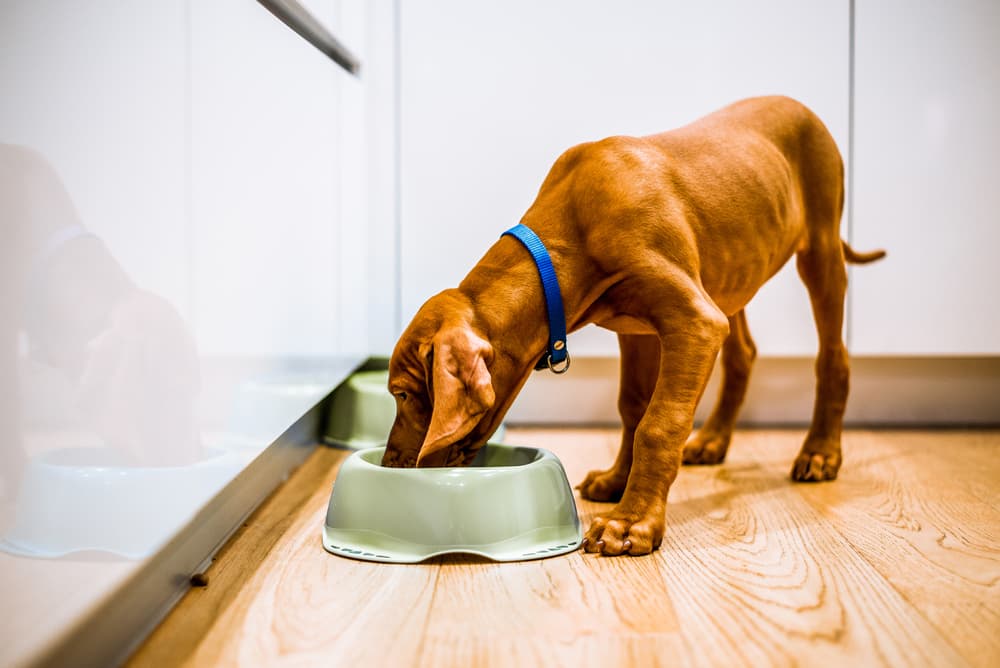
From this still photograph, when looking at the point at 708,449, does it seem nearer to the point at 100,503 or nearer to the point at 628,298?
the point at 628,298

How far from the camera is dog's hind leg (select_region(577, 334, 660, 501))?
205cm

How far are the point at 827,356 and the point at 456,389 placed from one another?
1219 millimetres

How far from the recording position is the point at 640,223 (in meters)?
1.74

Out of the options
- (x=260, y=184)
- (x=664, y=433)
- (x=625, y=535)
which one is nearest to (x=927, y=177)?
(x=664, y=433)

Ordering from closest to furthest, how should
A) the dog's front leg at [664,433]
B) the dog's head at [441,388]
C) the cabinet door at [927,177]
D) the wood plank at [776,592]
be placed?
the wood plank at [776,592] < the dog's head at [441,388] < the dog's front leg at [664,433] < the cabinet door at [927,177]

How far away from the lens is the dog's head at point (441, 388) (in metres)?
1.52

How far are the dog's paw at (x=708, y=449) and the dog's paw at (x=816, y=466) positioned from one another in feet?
0.78

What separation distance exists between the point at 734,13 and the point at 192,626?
7.77 ft

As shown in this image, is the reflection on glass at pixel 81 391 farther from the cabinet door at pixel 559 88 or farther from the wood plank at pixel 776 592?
the cabinet door at pixel 559 88

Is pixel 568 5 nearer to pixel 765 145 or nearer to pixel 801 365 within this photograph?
pixel 765 145

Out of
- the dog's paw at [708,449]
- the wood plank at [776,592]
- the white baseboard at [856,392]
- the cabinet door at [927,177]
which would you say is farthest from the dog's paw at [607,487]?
the cabinet door at [927,177]

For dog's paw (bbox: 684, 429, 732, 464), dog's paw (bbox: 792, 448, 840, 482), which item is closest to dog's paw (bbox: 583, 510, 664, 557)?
dog's paw (bbox: 792, 448, 840, 482)

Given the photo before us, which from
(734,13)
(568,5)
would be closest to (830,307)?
(734,13)

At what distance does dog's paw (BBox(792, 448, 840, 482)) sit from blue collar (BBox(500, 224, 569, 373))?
2.78 ft
